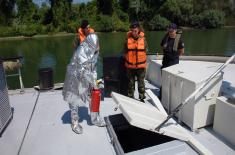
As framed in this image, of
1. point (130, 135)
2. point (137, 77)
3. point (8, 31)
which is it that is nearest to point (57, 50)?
point (8, 31)

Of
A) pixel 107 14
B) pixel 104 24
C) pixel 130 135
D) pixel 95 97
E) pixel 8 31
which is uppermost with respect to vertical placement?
pixel 107 14

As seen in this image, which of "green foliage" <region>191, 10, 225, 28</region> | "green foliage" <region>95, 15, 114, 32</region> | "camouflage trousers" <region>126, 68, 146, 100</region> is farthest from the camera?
"green foliage" <region>191, 10, 225, 28</region>

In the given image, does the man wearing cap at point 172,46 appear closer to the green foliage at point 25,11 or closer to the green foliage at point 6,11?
the green foliage at point 25,11

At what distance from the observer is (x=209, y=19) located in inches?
1455

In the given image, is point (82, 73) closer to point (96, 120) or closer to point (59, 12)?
point (96, 120)

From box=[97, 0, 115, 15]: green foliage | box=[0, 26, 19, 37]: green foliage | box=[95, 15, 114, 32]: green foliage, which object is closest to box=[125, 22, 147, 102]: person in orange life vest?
box=[0, 26, 19, 37]: green foliage

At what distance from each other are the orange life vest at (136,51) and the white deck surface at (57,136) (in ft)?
2.53

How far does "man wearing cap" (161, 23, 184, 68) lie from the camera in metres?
3.80

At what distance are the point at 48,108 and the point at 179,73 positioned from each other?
2034 millimetres

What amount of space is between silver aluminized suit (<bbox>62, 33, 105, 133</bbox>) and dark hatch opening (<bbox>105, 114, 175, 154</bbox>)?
46cm

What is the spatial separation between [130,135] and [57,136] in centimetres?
94

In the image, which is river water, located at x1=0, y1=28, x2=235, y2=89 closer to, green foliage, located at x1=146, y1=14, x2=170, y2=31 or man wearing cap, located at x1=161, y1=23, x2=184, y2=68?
green foliage, located at x1=146, y1=14, x2=170, y2=31

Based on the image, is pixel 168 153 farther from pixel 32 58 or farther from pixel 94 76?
pixel 32 58

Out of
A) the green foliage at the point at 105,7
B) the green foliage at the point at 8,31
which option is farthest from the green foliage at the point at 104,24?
the green foliage at the point at 8,31
